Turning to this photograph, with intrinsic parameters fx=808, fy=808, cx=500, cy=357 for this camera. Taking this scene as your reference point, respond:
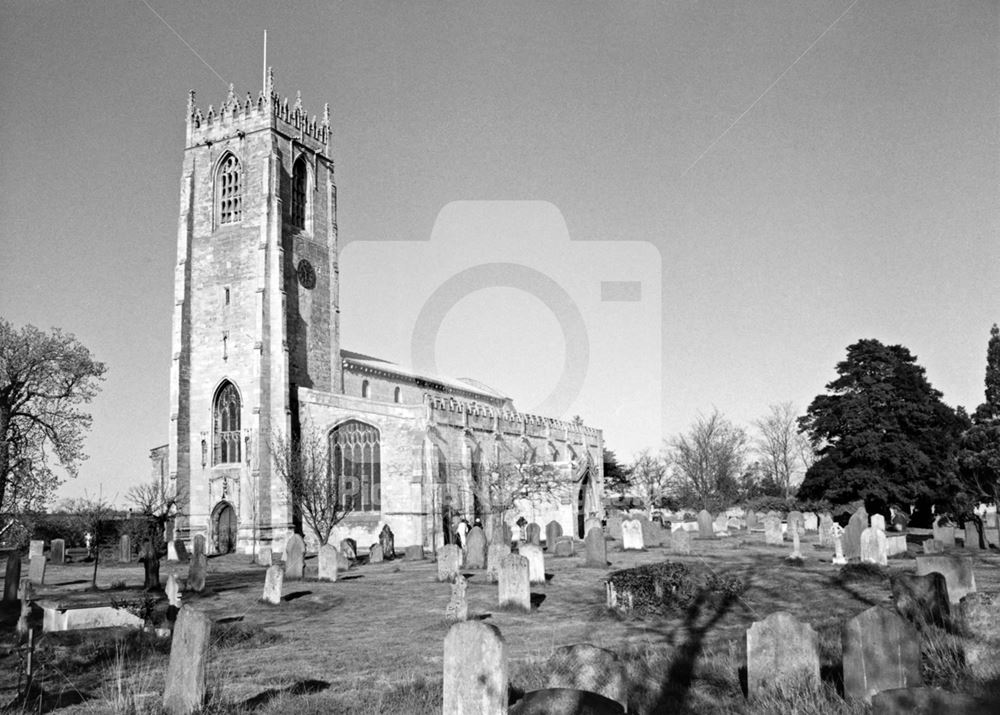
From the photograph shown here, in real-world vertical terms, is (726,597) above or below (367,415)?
below

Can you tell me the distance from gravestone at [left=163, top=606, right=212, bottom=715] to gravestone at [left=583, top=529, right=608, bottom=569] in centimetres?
1605

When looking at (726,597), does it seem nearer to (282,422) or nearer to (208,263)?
(282,422)

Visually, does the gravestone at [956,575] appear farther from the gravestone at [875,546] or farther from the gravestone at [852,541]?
the gravestone at [852,541]

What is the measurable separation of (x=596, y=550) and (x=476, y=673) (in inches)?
664

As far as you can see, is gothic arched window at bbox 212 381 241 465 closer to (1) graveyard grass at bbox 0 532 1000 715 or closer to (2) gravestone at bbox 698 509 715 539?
(1) graveyard grass at bbox 0 532 1000 715

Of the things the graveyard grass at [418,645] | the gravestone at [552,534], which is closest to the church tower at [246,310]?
the gravestone at [552,534]

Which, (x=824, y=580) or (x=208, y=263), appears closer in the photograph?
(x=824, y=580)

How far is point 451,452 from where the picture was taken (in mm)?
37281

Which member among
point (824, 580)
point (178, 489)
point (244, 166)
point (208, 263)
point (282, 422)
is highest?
point (244, 166)

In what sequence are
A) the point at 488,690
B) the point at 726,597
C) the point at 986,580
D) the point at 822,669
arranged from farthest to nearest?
the point at 986,580 → the point at 726,597 → the point at 822,669 → the point at 488,690

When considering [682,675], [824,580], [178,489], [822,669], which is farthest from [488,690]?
[178,489]

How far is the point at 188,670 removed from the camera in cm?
818

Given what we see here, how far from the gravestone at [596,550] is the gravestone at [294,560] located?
8.10m

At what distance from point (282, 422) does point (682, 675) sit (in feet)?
94.9
